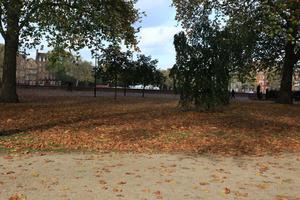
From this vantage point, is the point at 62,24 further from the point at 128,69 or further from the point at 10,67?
the point at 128,69

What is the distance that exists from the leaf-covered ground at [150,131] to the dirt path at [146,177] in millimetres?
1252

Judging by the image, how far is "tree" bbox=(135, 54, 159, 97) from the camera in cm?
3685

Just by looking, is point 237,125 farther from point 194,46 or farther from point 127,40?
point 127,40

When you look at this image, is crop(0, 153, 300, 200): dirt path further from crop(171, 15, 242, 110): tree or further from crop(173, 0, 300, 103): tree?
crop(173, 0, 300, 103): tree

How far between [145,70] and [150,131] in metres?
23.2

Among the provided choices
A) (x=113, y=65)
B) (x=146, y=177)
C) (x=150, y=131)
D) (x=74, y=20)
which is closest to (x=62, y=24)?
(x=74, y=20)

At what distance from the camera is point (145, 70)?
3744 cm

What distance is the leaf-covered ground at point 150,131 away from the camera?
12.4m

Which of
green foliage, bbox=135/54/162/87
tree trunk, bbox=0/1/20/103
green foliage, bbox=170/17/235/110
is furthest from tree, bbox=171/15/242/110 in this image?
green foliage, bbox=135/54/162/87

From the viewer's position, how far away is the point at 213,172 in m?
9.43

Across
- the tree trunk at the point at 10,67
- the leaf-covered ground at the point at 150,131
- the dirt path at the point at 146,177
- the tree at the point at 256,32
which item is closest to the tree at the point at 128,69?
the tree at the point at 256,32

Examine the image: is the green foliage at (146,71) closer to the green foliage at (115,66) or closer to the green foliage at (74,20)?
the green foliage at (115,66)

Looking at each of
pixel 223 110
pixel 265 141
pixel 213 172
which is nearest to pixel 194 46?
pixel 223 110

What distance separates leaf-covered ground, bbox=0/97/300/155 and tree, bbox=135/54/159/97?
17.1 meters
